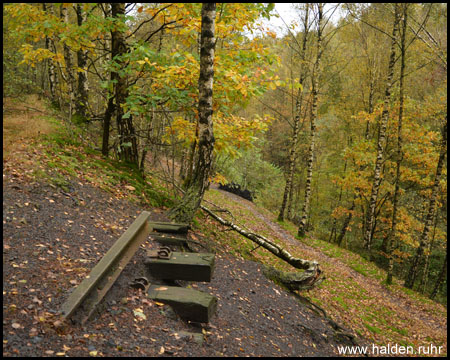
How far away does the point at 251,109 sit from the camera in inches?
1308

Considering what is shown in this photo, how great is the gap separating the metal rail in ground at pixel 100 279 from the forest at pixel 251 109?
212 cm

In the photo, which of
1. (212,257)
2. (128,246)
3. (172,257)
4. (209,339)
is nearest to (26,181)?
(128,246)

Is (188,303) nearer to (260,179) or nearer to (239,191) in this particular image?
(239,191)

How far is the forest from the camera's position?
6512 mm

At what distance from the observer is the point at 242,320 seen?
4180mm

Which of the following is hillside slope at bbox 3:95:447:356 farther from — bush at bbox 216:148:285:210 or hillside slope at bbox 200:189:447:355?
bush at bbox 216:148:285:210

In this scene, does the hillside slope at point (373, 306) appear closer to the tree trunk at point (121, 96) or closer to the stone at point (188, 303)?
the tree trunk at point (121, 96)

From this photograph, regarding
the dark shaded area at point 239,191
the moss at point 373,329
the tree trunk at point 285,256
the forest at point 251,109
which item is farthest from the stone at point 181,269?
the dark shaded area at point 239,191

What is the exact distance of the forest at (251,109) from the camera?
651 cm

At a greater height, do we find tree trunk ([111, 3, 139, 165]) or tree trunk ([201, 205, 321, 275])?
tree trunk ([111, 3, 139, 165])

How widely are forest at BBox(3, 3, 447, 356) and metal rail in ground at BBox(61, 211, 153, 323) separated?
2.12m

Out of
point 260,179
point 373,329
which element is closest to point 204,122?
point 373,329

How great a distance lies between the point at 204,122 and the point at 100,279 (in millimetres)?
3813

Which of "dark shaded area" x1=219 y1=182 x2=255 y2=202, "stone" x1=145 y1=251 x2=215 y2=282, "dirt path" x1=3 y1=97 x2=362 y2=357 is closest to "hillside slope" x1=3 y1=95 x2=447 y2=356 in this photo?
"dirt path" x1=3 y1=97 x2=362 y2=357
